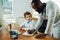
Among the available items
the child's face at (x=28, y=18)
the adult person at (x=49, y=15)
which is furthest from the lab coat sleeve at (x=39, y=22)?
the child's face at (x=28, y=18)

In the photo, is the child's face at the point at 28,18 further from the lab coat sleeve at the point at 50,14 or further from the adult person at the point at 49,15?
the lab coat sleeve at the point at 50,14

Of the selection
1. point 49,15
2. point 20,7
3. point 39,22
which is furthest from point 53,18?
point 20,7

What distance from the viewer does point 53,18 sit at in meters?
1.53

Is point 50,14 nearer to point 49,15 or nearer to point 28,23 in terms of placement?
point 49,15

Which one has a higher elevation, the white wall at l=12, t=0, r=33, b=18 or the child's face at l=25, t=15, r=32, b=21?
the white wall at l=12, t=0, r=33, b=18

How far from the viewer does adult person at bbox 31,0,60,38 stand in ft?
4.97

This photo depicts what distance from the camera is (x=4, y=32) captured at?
5.19 ft

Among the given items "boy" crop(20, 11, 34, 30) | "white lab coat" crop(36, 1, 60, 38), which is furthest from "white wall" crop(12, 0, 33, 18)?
"white lab coat" crop(36, 1, 60, 38)

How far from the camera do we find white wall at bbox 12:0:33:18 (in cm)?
154

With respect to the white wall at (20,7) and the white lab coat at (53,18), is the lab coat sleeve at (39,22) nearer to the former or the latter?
the white lab coat at (53,18)

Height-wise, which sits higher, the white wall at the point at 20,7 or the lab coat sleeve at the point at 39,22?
the white wall at the point at 20,7

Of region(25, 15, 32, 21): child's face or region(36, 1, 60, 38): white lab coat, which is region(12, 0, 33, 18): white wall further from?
region(36, 1, 60, 38): white lab coat

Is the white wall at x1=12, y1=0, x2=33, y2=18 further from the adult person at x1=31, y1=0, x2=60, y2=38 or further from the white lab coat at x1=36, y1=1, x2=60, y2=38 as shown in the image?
the white lab coat at x1=36, y1=1, x2=60, y2=38

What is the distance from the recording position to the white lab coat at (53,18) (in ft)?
4.96
